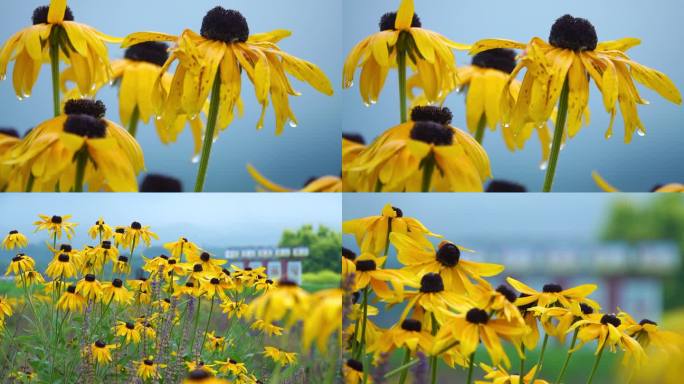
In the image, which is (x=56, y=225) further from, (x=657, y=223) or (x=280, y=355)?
(x=657, y=223)

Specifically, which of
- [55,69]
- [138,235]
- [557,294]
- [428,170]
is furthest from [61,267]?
[557,294]

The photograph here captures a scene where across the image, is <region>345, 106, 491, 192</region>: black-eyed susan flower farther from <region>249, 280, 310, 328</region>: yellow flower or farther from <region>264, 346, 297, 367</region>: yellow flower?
<region>264, 346, 297, 367</region>: yellow flower

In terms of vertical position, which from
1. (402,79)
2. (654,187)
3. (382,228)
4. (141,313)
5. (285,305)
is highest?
(402,79)

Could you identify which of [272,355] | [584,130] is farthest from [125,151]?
[584,130]

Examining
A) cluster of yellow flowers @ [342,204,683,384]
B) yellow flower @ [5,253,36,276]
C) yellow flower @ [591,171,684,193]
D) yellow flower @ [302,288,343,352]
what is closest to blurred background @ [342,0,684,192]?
yellow flower @ [591,171,684,193]

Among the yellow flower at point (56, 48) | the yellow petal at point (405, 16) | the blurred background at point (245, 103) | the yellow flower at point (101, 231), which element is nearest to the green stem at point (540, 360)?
the blurred background at point (245, 103)

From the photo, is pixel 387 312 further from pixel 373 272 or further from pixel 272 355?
pixel 272 355
